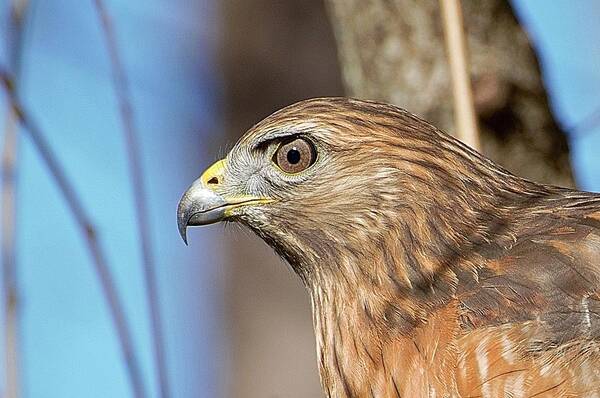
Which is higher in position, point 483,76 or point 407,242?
point 483,76

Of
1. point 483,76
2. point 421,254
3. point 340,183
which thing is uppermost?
point 483,76

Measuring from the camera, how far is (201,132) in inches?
379

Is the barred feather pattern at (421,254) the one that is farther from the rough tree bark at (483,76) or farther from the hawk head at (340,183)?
the rough tree bark at (483,76)

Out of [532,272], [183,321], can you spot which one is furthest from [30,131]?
[183,321]

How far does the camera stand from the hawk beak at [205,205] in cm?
430

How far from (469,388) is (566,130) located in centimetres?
209

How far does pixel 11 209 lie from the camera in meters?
3.92

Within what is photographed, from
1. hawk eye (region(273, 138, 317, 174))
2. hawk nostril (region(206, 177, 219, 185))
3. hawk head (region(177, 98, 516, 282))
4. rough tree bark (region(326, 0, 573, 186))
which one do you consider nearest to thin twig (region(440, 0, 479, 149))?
hawk head (region(177, 98, 516, 282))

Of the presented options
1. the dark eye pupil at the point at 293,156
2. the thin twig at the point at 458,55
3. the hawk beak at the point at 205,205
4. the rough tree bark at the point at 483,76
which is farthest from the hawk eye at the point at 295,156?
the rough tree bark at the point at 483,76

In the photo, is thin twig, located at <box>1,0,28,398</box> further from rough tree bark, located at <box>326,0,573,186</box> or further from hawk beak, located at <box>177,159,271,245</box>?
rough tree bark, located at <box>326,0,573,186</box>

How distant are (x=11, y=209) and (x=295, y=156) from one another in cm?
100

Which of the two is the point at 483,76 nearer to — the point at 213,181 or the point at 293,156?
the point at 293,156

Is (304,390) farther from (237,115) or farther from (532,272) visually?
(532,272)

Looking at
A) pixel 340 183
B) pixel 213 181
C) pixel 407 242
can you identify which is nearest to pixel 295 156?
pixel 340 183
